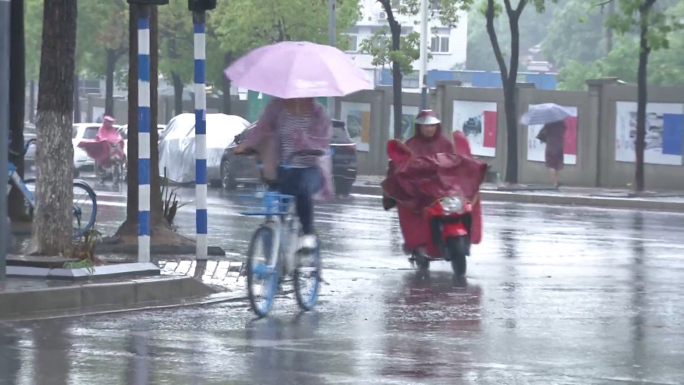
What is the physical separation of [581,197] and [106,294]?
1984cm

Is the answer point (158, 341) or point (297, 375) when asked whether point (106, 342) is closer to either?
point (158, 341)

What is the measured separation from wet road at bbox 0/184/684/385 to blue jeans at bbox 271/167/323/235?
31.8 inches

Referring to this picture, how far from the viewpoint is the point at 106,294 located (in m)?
10.8

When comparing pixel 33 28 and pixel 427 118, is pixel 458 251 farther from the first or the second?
pixel 33 28

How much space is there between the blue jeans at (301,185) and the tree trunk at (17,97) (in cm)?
701

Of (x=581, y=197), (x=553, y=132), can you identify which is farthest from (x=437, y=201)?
(x=553, y=132)

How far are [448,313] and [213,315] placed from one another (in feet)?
5.86

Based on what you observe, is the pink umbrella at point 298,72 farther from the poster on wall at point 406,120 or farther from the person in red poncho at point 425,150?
the poster on wall at point 406,120

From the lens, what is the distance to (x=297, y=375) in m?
7.91

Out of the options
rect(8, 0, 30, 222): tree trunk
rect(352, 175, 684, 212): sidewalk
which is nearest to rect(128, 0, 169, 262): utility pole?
rect(8, 0, 30, 222): tree trunk

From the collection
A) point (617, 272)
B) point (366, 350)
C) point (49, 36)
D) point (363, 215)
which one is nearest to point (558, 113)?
point (363, 215)

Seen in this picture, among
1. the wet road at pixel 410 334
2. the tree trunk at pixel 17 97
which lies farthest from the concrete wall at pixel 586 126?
the tree trunk at pixel 17 97

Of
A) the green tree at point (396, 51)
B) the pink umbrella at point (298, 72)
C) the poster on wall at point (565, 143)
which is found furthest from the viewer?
the green tree at point (396, 51)

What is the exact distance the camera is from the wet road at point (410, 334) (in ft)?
26.2
